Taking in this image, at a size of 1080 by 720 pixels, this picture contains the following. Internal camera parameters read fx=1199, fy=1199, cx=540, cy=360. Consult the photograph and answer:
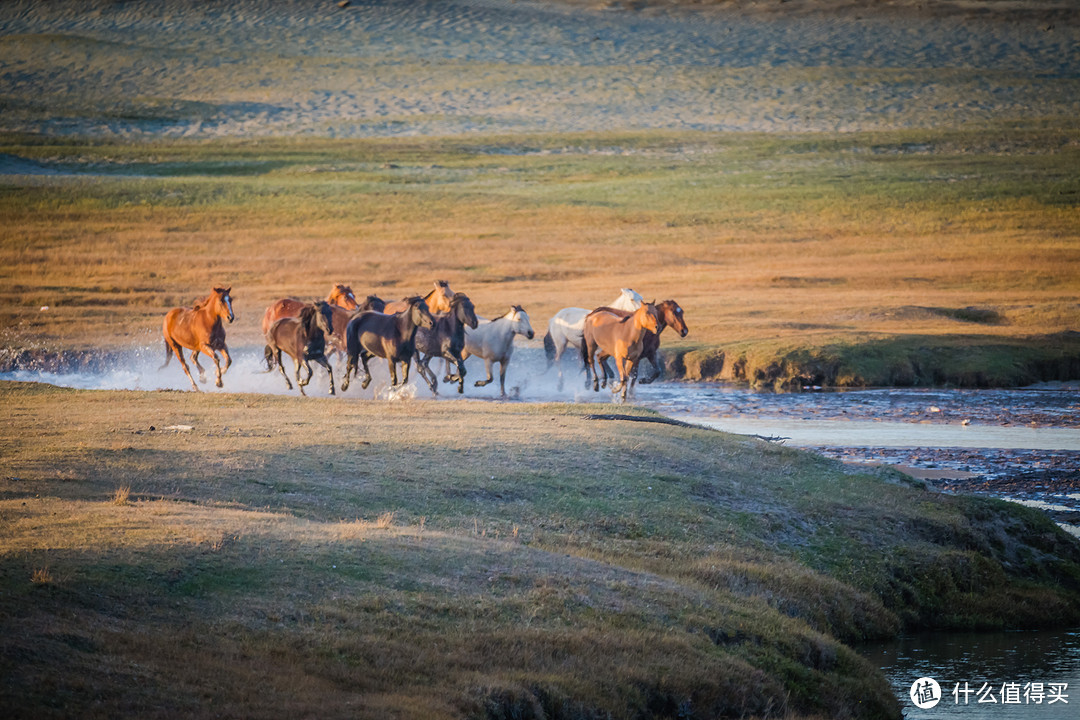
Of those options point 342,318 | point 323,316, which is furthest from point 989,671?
point 342,318

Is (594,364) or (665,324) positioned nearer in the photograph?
(665,324)

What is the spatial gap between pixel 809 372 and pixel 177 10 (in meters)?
137

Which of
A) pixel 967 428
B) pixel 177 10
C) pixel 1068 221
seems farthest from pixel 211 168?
pixel 177 10

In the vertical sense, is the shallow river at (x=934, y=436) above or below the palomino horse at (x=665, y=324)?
below

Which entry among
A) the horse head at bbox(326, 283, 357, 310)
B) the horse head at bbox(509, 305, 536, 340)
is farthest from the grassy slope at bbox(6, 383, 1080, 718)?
the horse head at bbox(326, 283, 357, 310)

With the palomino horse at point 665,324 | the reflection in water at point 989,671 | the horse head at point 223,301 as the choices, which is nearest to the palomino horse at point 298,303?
the horse head at point 223,301

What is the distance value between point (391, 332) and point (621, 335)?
513 centimetres

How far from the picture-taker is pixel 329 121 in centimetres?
10656

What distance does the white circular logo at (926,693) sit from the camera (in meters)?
11.7

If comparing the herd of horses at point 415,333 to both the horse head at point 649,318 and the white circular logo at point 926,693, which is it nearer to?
the horse head at point 649,318

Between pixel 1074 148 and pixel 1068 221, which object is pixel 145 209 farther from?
pixel 1074 148

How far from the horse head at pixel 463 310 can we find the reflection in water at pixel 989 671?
43.6 feet

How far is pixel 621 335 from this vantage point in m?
26.4

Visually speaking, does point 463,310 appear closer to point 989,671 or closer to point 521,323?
point 521,323
